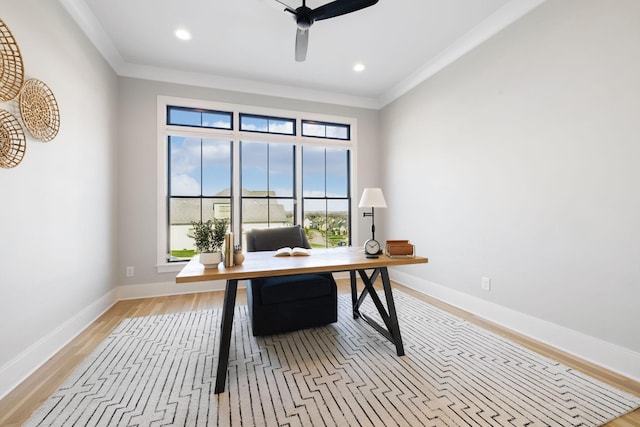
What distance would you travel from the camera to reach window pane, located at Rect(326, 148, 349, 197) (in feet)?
15.2

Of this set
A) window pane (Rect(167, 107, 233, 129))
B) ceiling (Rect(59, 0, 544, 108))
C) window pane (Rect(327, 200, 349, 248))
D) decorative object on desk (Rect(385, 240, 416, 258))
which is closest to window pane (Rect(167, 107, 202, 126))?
window pane (Rect(167, 107, 233, 129))

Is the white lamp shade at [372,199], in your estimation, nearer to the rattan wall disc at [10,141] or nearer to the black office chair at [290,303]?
the black office chair at [290,303]

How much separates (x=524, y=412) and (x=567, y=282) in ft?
3.94

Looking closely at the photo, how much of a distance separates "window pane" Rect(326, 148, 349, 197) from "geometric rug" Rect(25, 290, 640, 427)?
2575 millimetres

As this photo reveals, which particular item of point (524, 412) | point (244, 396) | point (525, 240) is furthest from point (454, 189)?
point (244, 396)

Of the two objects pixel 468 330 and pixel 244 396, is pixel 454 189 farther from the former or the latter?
pixel 244 396

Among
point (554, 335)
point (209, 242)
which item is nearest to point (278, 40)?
point (209, 242)

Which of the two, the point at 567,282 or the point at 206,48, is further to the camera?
the point at 206,48

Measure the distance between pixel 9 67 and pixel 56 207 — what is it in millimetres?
1023

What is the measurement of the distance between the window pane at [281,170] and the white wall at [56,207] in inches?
79.5

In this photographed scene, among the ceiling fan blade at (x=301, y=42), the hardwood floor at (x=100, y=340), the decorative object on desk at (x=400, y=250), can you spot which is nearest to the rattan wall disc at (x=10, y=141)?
the hardwood floor at (x=100, y=340)

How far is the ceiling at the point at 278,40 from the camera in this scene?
2545 mm

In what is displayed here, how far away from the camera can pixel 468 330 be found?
2555mm

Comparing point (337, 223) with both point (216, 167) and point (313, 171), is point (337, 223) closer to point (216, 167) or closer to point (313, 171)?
point (313, 171)
